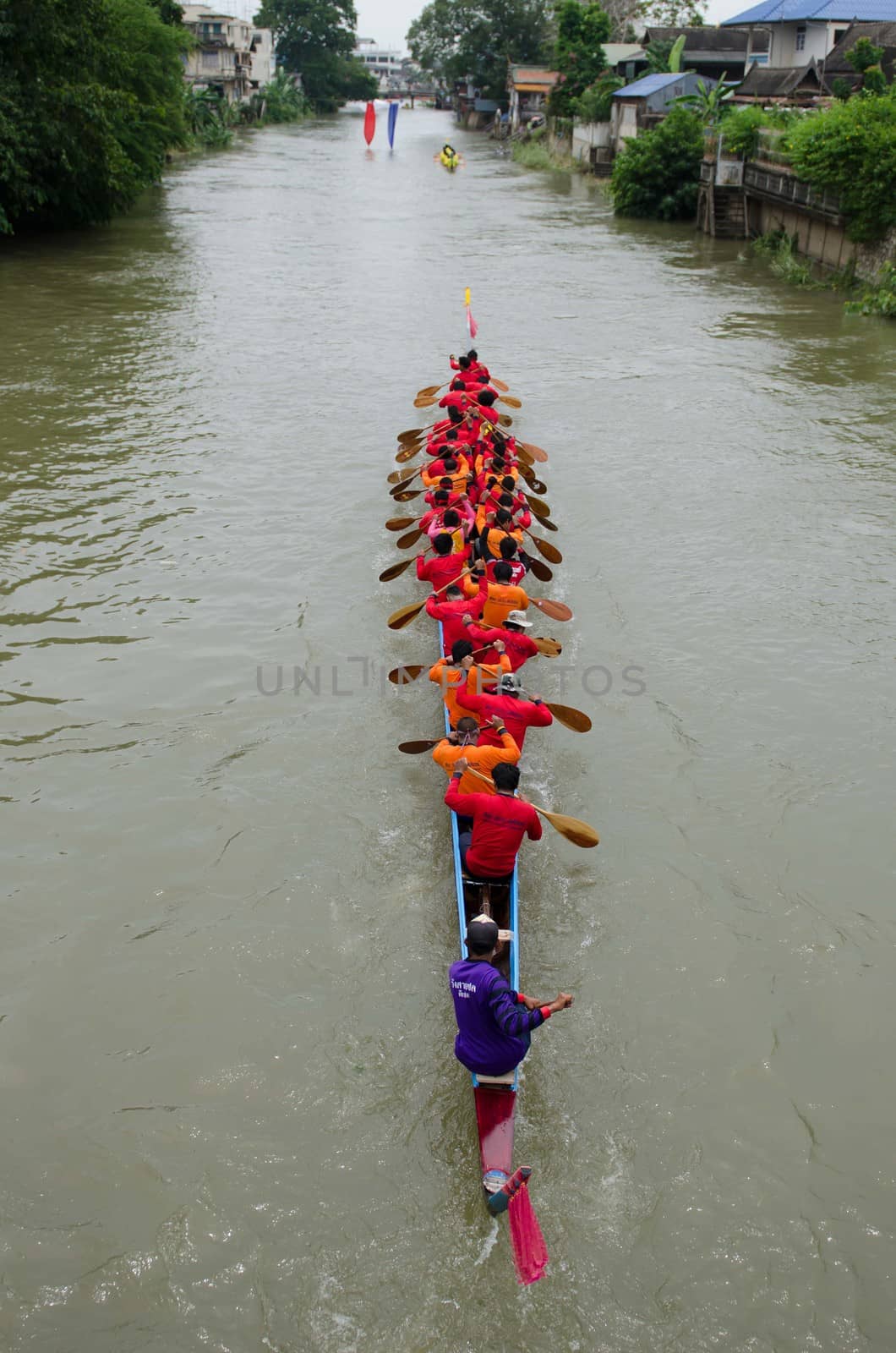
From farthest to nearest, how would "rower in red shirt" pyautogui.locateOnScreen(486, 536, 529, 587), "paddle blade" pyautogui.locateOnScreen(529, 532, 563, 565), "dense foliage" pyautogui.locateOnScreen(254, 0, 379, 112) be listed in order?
Answer: "dense foliage" pyautogui.locateOnScreen(254, 0, 379, 112)
"paddle blade" pyautogui.locateOnScreen(529, 532, 563, 565)
"rower in red shirt" pyautogui.locateOnScreen(486, 536, 529, 587)

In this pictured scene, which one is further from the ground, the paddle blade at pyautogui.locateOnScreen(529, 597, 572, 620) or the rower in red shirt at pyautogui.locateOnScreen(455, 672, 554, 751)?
the rower in red shirt at pyautogui.locateOnScreen(455, 672, 554, 751)

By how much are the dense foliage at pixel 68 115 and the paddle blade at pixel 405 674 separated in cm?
1869

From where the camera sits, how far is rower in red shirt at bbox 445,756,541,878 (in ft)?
21.4

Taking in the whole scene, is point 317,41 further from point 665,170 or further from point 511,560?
point 511,560

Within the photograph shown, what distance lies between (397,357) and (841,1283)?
56.1 feet

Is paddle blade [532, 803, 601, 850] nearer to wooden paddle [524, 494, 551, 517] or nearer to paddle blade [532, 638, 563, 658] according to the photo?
paddle blade [532, 638, 563, 658]

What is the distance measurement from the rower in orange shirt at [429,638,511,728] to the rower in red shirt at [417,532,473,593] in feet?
5.40

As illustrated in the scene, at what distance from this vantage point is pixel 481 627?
8805 mm

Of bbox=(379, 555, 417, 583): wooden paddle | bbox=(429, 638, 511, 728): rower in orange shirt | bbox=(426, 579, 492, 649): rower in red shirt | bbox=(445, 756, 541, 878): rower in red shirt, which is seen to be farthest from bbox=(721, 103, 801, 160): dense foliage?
bbox=(445, 756, 541, 878): rower in red shirt

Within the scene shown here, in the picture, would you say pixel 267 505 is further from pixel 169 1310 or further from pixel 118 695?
pixel 169 1310

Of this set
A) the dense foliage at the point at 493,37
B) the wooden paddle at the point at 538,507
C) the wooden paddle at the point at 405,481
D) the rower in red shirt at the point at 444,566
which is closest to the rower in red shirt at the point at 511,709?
the rower in red shirt at the point at 444,566

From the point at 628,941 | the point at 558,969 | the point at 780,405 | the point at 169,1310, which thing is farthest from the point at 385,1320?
the point at 780,405

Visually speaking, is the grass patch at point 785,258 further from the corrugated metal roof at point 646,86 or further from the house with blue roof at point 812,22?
the corrugated metal roof at point 646,86

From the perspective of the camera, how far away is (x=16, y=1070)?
237 inches
